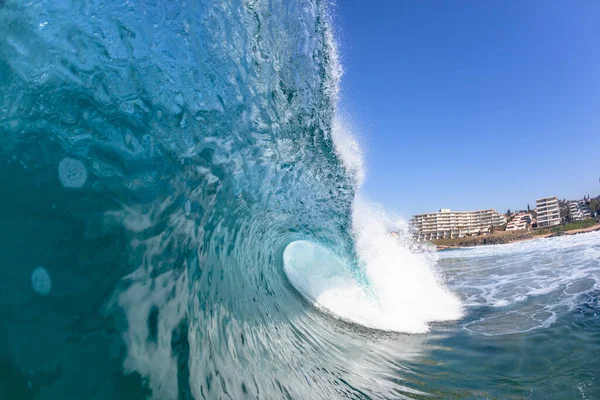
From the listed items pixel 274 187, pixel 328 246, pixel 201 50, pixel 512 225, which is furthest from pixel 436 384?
pixel 512 225

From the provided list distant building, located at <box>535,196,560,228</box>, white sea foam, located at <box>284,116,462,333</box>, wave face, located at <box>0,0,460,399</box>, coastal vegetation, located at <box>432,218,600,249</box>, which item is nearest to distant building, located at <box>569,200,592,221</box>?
distant building, located at <box>535,196,560,228</box>

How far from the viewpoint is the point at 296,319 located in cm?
684

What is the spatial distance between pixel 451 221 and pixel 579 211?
3563 centimetres

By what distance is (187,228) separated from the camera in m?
3.54

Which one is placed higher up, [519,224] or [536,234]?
[519,224]

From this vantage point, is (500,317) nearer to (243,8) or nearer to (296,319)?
(296,319)

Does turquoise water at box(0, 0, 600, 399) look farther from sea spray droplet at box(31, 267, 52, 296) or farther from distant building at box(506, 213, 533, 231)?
distant building at box(506, 213, 533, 231)

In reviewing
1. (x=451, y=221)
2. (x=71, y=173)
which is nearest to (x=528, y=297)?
(x=71, y=173)

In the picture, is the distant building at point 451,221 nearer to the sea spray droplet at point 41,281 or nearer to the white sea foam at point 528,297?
the white sea foam at point 528,297

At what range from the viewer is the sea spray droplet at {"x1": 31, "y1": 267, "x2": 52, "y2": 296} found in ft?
6.52

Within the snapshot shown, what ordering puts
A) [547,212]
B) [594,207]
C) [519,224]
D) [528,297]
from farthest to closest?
[547,212]
[519,224]
[594,207]
[528,297]

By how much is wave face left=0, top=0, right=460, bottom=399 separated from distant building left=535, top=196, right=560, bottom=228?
94618 mm

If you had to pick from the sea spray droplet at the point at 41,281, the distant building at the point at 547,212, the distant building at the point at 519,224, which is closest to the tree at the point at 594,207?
the distant building at the point at 547,212

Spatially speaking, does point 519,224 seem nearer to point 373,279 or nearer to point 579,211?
point 579,211
